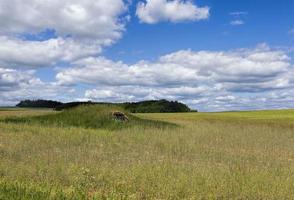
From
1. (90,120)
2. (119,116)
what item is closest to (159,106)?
(119,116)

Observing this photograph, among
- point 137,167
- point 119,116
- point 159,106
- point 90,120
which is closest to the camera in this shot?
point 137,167

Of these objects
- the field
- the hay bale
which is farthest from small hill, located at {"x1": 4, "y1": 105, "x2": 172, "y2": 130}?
the field

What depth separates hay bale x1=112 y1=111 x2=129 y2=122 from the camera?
36.0 metres

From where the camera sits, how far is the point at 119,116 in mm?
36594

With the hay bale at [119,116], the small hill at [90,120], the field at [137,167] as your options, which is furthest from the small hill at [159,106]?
the field at [137,167]

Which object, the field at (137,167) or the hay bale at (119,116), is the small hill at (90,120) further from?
the field at (137,167)

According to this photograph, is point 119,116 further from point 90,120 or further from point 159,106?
point 159,106

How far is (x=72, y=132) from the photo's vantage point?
26547mm

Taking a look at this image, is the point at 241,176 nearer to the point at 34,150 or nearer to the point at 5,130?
the point at 34,150

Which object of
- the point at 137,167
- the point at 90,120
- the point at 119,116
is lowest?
the point at 137,167

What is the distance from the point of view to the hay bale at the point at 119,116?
35956 mm

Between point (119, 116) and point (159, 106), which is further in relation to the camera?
point (159, 106)

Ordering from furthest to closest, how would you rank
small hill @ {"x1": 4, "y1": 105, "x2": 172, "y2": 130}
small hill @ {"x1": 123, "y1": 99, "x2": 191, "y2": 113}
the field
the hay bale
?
1. small hill @ {"x1": 123, "y1": 99, "x2": 191, "y2": 113}
2. the hay bale
3. small hill @ {"x1": 4, "y1": 105, "x2": 172, "y2": 130}
4. the field

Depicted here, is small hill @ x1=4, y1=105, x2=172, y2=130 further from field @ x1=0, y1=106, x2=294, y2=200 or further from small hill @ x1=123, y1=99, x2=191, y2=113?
small hill @ x1=123, y1=99, x2=191, y2=113
